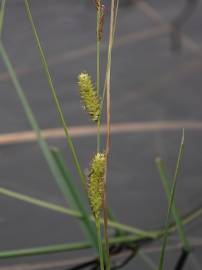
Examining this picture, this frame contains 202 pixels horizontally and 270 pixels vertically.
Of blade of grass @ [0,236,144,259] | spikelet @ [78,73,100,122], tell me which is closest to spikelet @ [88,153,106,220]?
spikelet @ [78,73,100,122]

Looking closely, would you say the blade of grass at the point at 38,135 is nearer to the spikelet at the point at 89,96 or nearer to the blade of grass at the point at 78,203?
the blade of grass at the point at 78,203

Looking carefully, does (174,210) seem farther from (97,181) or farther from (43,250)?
(97,181)

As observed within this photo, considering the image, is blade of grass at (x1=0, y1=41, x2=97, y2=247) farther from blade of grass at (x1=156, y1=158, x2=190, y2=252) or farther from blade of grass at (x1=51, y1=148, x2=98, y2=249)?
blade of grass at (x1=156, y1=158, x2=190, y2=252)

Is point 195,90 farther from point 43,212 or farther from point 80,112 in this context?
point 43,212

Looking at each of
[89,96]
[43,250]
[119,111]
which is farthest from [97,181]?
[119,111]

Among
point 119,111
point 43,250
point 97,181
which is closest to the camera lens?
point 97,181
